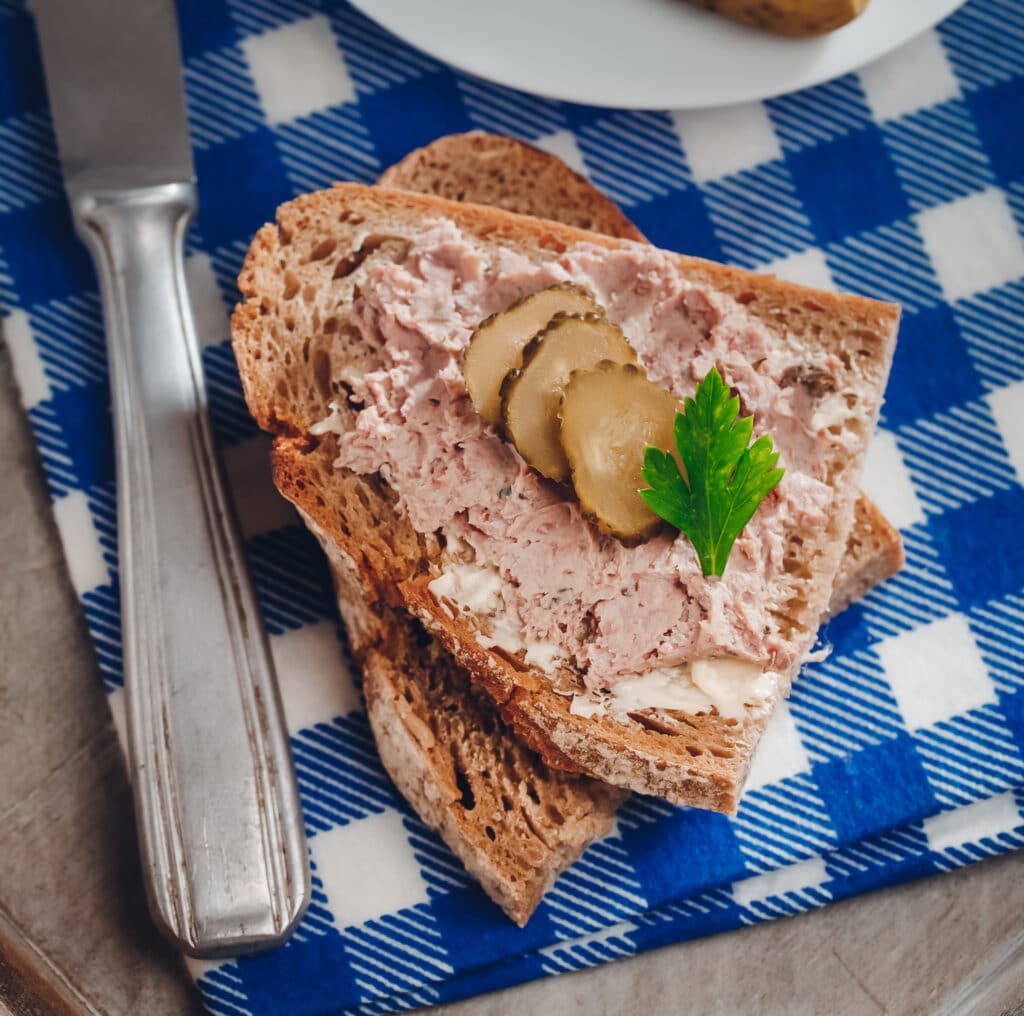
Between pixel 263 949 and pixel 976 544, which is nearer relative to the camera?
pixel 263 949

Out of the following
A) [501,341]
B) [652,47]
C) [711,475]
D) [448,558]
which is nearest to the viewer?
[711,475]

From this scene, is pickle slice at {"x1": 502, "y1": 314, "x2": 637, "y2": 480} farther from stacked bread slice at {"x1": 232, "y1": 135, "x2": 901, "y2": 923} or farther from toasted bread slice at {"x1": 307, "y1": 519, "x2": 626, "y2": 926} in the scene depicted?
toasted bread slice at {"x1": 307, "y1": 519, "x2": 626, "y2": 926}

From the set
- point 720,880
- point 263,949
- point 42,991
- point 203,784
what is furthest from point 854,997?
point 42,991

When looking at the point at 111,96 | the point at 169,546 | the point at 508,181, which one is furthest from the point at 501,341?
the point at 111,96

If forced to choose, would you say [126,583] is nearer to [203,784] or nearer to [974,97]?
[203,784]

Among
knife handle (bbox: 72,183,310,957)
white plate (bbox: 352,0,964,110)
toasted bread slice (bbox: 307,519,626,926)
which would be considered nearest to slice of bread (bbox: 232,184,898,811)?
→ toasted bread slice (bbox: 307,519,626,926)

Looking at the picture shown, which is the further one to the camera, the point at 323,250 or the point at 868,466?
the point at 868,466

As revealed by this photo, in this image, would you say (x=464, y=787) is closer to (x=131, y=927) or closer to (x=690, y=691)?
(x=690, y=691)

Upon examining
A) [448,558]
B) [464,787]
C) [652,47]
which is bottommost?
[464,787]
